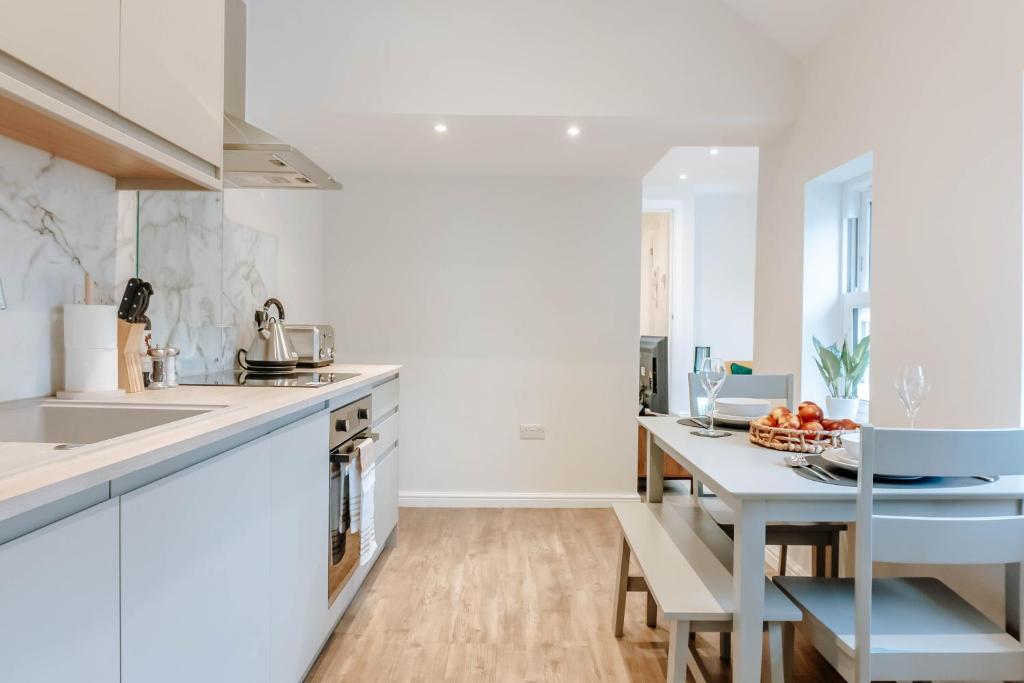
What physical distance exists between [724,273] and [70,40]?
569 cm

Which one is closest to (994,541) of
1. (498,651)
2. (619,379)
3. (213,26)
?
(498,651)

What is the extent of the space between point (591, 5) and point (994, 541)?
100 inches

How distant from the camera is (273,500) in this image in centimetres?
166

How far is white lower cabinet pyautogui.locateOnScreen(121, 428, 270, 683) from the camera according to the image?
1039mm

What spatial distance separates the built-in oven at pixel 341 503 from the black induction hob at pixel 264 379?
0.45 feet

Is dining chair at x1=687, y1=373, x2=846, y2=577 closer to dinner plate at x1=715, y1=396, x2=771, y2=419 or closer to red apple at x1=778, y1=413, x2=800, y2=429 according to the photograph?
dinner plate at x1=715, y1=396, x2=771, y2=419

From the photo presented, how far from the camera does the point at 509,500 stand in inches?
163

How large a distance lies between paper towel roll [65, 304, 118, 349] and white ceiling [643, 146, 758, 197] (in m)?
4.33

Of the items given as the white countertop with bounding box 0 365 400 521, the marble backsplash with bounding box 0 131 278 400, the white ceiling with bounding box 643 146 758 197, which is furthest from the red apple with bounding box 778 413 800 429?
the white ceiling with bounding box 643 146 758 197

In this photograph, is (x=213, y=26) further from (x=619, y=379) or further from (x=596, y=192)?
(x=619, y=379)

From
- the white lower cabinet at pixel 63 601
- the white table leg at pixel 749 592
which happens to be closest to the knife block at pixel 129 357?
the white lower cabinet at pixel 63 601

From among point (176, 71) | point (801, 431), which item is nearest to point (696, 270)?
point (801, 431)

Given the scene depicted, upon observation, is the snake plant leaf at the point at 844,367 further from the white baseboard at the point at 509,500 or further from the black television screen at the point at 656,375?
A: the white baseboard at the point at 509,500

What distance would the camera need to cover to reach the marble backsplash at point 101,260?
1.58m
